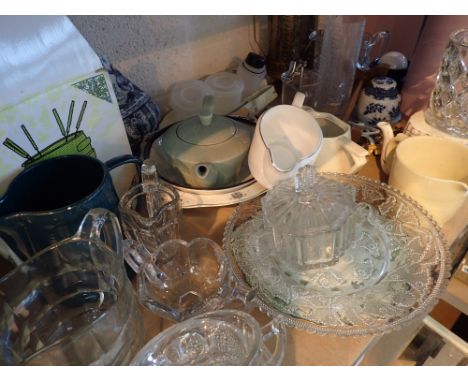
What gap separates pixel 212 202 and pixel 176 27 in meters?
0.35

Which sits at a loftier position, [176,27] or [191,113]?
[176,27]

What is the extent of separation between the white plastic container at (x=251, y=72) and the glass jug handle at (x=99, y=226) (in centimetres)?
45

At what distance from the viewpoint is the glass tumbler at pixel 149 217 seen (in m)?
0.40

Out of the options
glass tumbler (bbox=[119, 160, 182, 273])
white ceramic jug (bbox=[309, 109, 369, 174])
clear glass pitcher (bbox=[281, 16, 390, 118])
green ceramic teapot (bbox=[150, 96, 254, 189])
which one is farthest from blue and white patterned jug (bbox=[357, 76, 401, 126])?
glass tumbler (bbox=[119, 160, 182, 273])

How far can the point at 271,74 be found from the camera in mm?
783

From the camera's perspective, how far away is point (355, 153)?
0.51 m

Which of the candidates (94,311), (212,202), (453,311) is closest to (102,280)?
(94,311)

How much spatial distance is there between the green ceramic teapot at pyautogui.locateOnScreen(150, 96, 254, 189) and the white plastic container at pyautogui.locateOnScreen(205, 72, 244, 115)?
17 centimetres

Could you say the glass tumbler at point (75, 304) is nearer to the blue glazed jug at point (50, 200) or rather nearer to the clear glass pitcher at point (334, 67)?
the blue glazed jug at point (50, 200)

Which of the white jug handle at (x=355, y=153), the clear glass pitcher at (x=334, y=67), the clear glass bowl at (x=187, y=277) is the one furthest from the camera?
the clear glass pitcher at (x=334, y=67)

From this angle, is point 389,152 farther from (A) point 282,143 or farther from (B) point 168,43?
(B) point 168,43

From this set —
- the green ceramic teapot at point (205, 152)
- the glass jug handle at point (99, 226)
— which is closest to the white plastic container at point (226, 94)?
the green ceramic teapot at point (205, 152)
